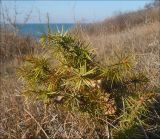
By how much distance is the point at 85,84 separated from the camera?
133 inches

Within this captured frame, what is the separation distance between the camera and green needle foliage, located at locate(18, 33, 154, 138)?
133 inches

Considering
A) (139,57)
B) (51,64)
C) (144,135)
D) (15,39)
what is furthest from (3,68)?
(144,135)

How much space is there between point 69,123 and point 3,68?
15.6 ft

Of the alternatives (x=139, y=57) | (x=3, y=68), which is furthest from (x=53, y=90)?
(x=3, y=68)

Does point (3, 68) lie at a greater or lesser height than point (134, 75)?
lesser

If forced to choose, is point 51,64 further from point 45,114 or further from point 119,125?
point 119,125

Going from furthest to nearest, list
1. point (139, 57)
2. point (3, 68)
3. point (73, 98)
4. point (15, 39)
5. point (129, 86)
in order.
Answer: point (15, 39) < point (3, 68) < point (139, 57) < point (129, 86) < point (73, 98)

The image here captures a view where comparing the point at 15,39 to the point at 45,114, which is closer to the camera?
the point at 45,114

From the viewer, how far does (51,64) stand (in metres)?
3.79

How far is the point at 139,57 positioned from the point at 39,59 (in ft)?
5.87

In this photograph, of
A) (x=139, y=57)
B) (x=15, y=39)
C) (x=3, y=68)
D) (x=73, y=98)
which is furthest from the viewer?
(x=15, y=39)

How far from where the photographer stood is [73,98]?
11.1ft

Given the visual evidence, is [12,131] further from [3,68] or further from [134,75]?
[3,68]

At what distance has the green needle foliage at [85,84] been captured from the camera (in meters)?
3.38
